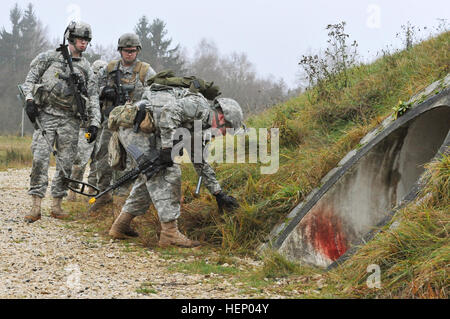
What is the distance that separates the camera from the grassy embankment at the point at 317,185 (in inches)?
138

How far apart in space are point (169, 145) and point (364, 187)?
2.13 m

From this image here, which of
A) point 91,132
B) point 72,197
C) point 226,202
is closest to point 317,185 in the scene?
point 226,202

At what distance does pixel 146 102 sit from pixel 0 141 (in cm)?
1615

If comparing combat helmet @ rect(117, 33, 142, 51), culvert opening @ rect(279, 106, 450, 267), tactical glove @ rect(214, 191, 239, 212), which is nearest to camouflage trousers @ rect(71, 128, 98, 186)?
combat helmet @ rect(117, 33, 142, 51)

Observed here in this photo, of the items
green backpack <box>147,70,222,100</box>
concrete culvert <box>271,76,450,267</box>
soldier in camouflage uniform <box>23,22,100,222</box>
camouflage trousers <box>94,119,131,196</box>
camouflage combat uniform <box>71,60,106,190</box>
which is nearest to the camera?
concrete culvert <box>271,76,450,267</box>

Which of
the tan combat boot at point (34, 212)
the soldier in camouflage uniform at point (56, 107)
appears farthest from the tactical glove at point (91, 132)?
the tan combat boot at point (34, 212)

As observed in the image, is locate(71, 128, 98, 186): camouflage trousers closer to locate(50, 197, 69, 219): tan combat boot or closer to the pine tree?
locate(50, 197, 69, 219): tan combat boot

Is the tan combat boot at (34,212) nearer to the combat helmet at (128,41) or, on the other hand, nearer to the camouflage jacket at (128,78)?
the camouflage jacket at (128,78)

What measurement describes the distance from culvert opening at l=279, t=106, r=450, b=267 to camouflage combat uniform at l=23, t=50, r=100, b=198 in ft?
9.86

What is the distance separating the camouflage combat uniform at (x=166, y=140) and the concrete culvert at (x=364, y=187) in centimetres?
108

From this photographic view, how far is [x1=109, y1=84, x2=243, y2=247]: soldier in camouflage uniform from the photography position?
5324mm
